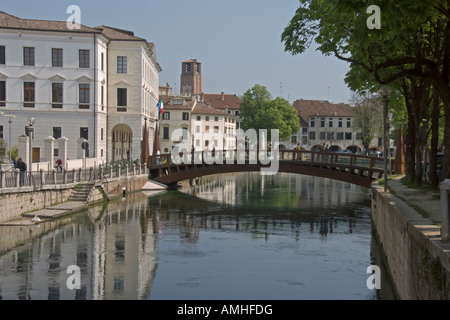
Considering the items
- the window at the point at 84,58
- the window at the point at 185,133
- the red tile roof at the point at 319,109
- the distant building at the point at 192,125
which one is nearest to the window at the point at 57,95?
the window at the point at 84,58

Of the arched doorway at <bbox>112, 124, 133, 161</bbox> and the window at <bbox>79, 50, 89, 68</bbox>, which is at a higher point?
the window at <bbox>79, 50, 89, 68</bbox>

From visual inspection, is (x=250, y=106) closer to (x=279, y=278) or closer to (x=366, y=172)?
(x=366, y=172)

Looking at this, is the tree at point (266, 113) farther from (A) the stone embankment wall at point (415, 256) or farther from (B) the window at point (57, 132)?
(A) the stone embankment wall at point (415, 256)

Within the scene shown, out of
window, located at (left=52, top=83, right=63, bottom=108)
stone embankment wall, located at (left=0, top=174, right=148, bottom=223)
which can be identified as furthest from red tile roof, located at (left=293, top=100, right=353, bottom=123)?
stone embankment wall, located at (left=0, top=174, right=148, bottom=223)

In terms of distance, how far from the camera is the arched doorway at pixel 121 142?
5222 cm

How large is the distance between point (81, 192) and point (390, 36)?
2083cm

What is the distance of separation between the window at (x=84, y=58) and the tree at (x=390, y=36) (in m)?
27.8

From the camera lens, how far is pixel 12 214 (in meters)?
25.0

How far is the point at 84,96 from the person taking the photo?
1853 inches

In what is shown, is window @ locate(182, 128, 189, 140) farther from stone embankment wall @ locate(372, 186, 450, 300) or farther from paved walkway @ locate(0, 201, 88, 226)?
stone embankment wall @ locate(372, 186, 450, 300)

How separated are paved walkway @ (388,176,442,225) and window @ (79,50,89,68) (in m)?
31.0

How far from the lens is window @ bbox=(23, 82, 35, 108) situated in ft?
151

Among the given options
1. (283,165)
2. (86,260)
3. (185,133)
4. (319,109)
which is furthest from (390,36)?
(319,109)
